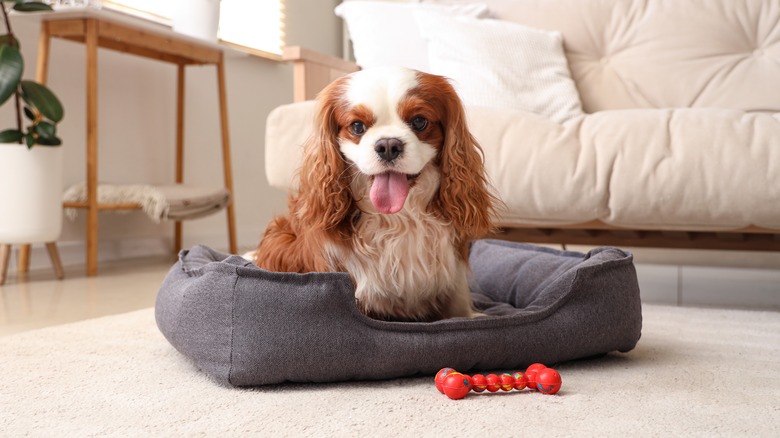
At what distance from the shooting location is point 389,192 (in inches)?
60.5

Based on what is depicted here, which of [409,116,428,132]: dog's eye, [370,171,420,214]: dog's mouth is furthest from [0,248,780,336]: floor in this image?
[409,116,428,132]: dog's eye

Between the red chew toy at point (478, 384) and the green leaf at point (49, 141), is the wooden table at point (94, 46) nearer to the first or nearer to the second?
the green leaf at point (49, 141)

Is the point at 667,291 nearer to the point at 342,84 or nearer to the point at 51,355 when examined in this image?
the point at 342,84

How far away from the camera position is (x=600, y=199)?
2.33 meters

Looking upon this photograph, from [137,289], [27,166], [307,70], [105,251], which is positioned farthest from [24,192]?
[307,70]

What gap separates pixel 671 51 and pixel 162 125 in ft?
9.11

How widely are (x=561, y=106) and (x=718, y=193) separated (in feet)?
2.74

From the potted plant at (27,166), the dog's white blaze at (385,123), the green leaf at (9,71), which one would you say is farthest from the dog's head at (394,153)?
the potted plant at (27,166)

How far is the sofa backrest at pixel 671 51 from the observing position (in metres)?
3.06

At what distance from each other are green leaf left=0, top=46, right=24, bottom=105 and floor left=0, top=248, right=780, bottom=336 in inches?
29.6

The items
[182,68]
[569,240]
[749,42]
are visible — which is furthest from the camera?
[182,68]

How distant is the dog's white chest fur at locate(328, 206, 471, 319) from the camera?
1613 mm

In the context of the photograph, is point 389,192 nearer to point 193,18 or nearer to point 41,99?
point 41,99

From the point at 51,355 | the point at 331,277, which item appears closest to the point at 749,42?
the point at 331,277
